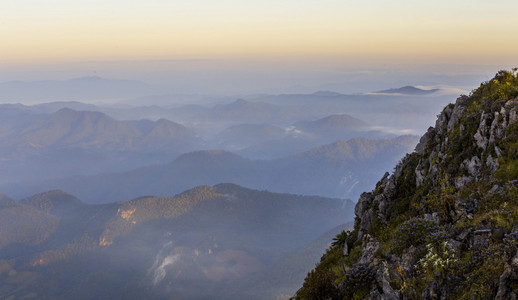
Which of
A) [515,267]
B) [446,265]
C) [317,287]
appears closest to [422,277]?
[446,265]

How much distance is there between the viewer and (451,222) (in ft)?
50.7

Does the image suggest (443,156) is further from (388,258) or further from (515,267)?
(515,267)

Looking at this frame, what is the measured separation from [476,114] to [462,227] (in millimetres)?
10397

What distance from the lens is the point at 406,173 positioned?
25.3 metres

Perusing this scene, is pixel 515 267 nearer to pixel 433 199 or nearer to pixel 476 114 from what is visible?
pixel 433 199

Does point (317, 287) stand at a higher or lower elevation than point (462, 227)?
lower

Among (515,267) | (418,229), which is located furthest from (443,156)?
(515,267)

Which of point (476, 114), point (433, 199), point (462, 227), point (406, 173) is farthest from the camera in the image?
point (406, 173)

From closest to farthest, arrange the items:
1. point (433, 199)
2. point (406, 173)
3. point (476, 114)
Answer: point (433, 199) → point (476, 114) → point (406, 173)

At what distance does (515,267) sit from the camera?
417 inches

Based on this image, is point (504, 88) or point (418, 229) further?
point (504, 88)

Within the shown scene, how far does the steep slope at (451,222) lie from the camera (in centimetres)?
1222

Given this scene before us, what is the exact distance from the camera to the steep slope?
12.2 m

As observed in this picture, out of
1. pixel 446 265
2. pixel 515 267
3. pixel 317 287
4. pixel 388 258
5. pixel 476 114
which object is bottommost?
pixel 317 287
